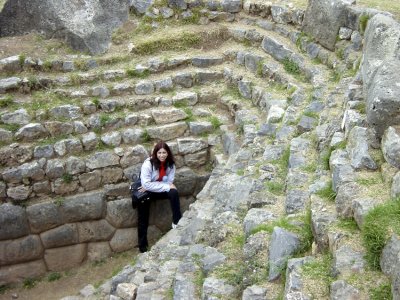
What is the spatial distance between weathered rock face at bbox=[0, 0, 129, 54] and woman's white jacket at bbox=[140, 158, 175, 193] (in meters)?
2.80

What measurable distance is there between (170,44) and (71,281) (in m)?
4.32

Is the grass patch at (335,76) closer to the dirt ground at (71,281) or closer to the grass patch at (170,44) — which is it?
the grass patch at (170,44)

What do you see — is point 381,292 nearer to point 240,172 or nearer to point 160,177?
point 240,172

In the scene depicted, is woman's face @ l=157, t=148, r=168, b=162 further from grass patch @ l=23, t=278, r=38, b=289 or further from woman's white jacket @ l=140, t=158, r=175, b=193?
grass patch @ l=23, t=278, r=38, b=289

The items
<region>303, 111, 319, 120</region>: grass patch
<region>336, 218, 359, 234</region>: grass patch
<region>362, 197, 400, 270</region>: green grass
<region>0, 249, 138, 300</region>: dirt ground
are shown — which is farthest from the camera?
<region>0, 249, 138, 300</region>: dirt ground

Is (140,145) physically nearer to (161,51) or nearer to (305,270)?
(161,51)

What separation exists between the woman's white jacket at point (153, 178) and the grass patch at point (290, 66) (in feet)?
7.83

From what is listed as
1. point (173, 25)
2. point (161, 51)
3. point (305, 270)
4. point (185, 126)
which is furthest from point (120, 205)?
point (305, 270)

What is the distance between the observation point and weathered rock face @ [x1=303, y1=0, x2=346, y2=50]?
26.9ft

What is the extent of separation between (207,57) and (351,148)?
→ 488cm

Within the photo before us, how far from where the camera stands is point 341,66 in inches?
306

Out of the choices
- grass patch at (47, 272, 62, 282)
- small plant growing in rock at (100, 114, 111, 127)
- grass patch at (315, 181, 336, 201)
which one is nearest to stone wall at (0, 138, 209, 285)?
grass patch at (47, 272, 62, 282)

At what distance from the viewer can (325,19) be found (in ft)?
27.5

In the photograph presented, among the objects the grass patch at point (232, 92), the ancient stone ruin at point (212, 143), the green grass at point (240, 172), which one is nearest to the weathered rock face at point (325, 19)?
the ancient stone ruin at point (212, 143)
